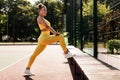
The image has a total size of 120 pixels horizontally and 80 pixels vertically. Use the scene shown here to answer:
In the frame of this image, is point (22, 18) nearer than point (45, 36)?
No

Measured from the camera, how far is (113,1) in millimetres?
8883

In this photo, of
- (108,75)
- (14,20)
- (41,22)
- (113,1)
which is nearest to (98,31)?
(41,22)

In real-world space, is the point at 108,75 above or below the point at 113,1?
below

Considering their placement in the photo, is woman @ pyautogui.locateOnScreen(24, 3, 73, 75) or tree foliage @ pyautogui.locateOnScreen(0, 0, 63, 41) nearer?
woman @ pyautogui.locateOnScreen(24, 3, 73, 75)

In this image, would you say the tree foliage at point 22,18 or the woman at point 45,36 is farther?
the tree foliage at point 22,18

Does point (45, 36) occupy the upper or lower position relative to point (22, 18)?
upper

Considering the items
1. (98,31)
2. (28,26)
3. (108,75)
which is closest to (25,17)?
(28,26)

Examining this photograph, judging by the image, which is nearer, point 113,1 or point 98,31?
point 113,1

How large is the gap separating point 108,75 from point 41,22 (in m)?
4.40

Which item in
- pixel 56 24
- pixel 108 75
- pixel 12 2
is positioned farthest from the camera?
pixel 12 2

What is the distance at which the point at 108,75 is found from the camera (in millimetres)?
6418

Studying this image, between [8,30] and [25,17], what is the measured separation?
5.41m

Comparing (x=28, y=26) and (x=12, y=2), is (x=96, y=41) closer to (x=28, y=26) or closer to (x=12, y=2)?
(x=28, y=26)

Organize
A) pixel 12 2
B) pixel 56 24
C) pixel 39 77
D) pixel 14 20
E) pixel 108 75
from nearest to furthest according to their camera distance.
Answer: pixel 108 75, pixel 39 77, pixel 14 20, pixel 56 24, pixel 12 2
